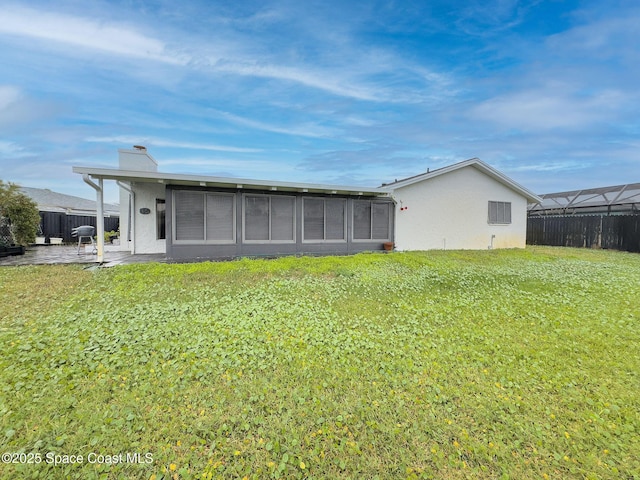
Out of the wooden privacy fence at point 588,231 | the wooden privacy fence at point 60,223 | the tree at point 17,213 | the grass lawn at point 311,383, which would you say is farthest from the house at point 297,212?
the wooden privacy fence at point 60,223

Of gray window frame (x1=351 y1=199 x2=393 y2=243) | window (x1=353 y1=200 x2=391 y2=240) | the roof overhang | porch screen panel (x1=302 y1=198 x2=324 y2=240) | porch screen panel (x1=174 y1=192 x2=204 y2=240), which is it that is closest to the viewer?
the roof overhang

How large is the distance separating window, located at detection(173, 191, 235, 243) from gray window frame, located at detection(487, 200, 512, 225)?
40.0 ft

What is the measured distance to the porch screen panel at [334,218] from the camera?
38.0 feet

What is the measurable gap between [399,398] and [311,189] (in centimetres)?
843

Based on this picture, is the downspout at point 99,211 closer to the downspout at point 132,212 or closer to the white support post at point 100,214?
the white support post at point 100,214

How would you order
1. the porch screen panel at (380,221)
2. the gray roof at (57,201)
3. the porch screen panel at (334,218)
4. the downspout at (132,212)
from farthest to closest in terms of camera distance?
1. the gray roof at (57,201)
2. the porch screen panel at (380,221)
3. the porch screen panel at (334,218)
4. the downspout at (132,212)

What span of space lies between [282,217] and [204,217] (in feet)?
8.54

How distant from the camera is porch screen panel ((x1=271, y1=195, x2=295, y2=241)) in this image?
10711 millimetres

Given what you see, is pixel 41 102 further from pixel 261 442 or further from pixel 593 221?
pixel 593 221

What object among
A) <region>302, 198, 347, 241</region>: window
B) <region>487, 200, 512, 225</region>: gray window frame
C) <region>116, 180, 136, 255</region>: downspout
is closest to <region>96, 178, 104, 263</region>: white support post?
<region>116, 180, 136, 255</region>: downspout

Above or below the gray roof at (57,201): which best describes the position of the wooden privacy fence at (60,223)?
below

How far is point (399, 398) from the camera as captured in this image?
3096 mm

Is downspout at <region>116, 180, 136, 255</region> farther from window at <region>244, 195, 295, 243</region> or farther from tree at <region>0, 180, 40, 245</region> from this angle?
tree at <region>0, 180, 40, 245</region>

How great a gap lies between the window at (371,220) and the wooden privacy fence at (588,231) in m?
12.6
